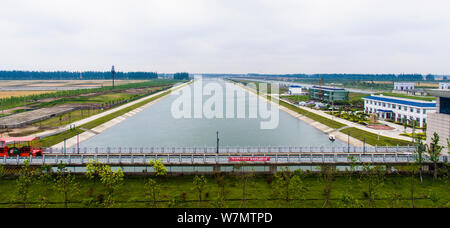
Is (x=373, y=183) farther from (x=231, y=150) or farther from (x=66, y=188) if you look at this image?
(x=66, y=188)

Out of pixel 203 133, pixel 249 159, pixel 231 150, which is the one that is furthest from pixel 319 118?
pixel 249 159

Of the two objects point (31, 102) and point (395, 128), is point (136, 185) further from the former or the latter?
point (31, 102)

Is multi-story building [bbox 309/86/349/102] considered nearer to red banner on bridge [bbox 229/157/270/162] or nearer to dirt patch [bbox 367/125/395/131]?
dirt patch [bbox 367/125/395/131]

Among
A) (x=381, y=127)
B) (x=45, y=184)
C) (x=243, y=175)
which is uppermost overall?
(x=381, y=127)

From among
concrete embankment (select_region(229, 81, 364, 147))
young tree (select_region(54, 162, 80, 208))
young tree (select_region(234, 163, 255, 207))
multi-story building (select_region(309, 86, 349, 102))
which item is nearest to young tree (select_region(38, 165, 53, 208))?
young tree (select_region(54, 162, 80, 208))
